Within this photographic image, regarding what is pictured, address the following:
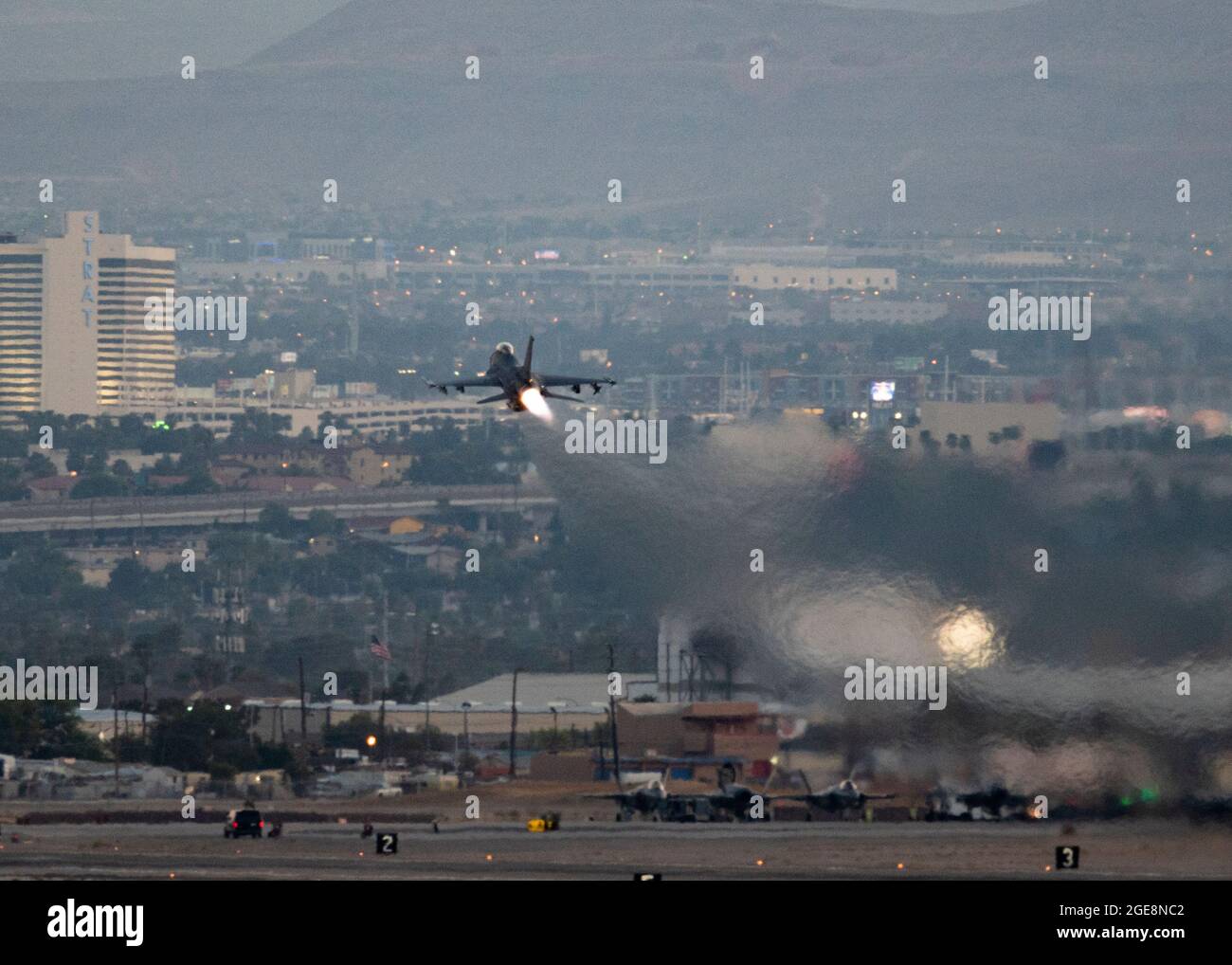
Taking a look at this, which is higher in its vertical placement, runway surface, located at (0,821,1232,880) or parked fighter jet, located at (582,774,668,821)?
parked fighter jet, located at (582,774,668,821)

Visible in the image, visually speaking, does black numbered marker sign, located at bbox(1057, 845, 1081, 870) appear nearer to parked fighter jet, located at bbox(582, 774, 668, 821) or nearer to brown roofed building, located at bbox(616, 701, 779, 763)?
brown roofed building, located at bbox(616, 701, 779, 763)

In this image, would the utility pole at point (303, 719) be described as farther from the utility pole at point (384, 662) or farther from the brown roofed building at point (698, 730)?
the brown roofed building at point (698, 730)

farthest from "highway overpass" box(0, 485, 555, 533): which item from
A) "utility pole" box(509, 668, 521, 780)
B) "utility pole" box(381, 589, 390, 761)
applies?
"utility pole" box(509, 668, 521, 780)

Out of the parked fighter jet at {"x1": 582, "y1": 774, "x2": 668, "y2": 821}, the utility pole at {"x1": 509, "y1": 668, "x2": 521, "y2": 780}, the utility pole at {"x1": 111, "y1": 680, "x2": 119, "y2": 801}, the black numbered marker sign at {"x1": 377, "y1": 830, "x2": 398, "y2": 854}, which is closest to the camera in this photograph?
the black numbered marker sign at {"x1": 377, "y1": 830, "x2": 398, "y2": 854}

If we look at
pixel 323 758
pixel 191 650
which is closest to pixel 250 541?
pixel 191 650

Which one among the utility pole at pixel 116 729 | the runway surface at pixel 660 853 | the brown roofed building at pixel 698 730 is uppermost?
the brown roofed building at pixel 698 730

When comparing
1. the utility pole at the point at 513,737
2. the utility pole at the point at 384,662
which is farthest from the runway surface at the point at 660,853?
the utility pole at the point at 384,662

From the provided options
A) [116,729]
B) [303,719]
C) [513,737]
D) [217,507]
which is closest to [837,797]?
[513,737]

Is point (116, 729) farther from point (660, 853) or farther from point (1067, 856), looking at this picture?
point (1067, 856)

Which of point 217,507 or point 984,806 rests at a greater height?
point 217,507
